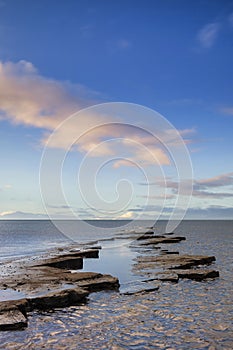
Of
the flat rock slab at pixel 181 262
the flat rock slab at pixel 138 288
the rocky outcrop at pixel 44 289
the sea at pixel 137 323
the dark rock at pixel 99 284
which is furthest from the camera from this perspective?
the flat rock slab at pixel 181 262

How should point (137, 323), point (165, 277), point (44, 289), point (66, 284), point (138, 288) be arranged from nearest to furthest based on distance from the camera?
1. point (137, 323)
2. point (44, 289)
3. point (66, 284)
4. point (138, 288)
5. point (165, 277)

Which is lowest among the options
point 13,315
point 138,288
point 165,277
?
point 138,288

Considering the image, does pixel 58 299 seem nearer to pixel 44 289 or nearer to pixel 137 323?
pixel 44 289

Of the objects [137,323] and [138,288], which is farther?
[138,288]

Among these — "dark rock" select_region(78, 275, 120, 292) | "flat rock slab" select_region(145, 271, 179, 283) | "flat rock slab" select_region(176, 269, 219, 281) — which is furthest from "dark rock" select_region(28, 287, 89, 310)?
"flat rock slab" select_region(176, 269, 219, 281)

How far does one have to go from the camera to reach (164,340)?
15.3 m

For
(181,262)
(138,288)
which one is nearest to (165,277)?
(138,288)

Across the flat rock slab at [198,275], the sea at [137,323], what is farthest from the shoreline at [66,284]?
the sea at [137,323]

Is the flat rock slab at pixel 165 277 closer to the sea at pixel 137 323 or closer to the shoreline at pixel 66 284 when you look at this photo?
the shoreline at pixel 66 284

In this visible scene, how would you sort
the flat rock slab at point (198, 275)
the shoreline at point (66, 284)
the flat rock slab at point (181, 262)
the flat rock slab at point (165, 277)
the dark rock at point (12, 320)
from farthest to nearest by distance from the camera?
the flat rock slab at point (181, 262), the flat rock slab at point (198, 275), the flat rock slab at point (165, 277), the shoreline at point (66, 284), the dark rock at point (12, 320)

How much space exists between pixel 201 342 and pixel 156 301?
23.0ft

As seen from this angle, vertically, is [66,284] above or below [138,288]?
above

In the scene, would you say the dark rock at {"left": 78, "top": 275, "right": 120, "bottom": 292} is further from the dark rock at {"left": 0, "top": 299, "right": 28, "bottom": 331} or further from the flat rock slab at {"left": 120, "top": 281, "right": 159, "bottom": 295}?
the dark rock at {"left": 0, "top": 299, "right": 28, "bottom": 331}

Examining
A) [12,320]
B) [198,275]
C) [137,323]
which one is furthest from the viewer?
[198,275]
